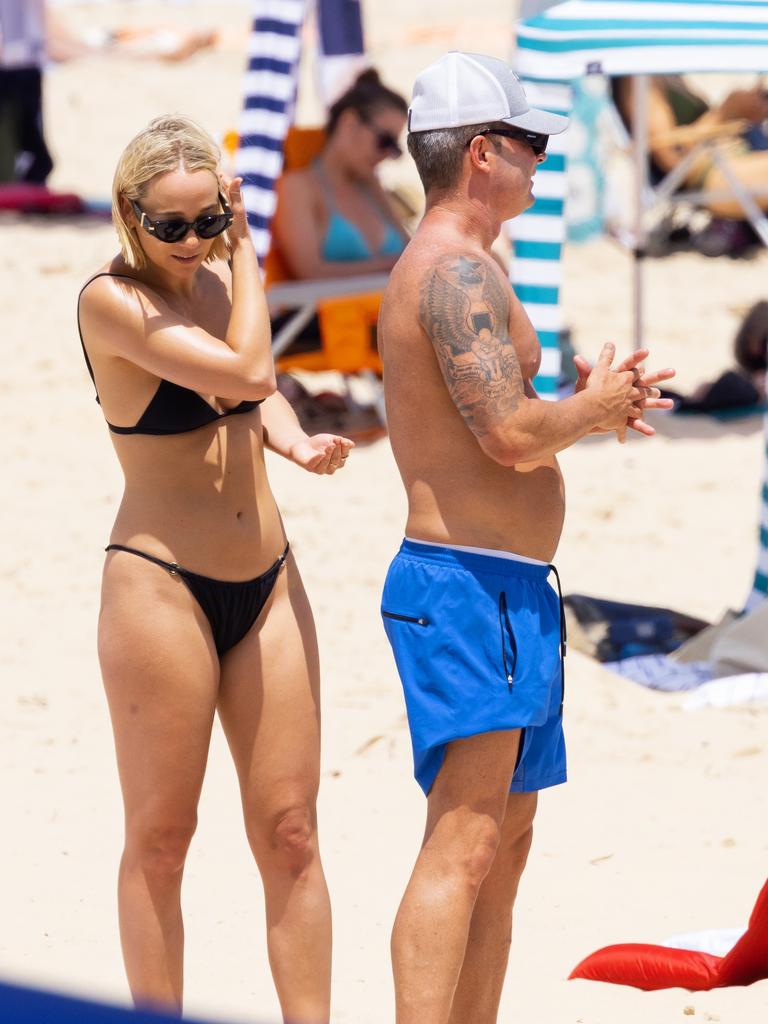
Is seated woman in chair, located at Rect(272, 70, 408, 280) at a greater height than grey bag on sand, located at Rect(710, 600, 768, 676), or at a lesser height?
greater

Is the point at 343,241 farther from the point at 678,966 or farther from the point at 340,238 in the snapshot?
the point at 678,966

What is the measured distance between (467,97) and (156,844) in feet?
4.35

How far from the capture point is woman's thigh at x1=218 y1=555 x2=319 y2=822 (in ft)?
8.83

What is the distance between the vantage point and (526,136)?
8.53 feet

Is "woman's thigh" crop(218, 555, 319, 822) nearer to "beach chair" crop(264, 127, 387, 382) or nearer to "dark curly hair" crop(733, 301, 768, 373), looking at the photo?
"beach chair" crop(264, 127, 387, 382)

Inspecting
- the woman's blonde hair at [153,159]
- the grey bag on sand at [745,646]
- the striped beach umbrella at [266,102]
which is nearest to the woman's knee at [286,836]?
the woman's blonde hair at [153,159]

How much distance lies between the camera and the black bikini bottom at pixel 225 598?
2.66 meters

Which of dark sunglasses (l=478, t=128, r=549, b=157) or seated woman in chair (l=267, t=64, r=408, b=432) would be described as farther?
seated woman in chair (l=267, t=64, r=408, b=432)

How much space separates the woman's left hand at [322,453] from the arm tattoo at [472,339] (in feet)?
0.75

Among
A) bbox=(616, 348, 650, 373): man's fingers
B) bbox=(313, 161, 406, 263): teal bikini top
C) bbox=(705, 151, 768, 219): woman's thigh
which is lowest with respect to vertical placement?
bbox=(705, 151, 768, 219): woman's thigh

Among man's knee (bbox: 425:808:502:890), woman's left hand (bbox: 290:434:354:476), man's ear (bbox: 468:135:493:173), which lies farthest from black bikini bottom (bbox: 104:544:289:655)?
man's ear (bbox: 468:135:493:173)

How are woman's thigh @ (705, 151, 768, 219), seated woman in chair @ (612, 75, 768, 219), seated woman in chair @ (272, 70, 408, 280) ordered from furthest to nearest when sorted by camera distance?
woman's thigh @ (705, 151, 768, 219)
seated woman in chair @ (612, 75, 768, 219)
seated woman in chair @ (272, 70, 408, 280)

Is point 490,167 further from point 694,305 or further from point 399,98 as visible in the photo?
point 694,305

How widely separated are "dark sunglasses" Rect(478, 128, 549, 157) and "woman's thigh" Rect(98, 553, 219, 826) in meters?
0.90
